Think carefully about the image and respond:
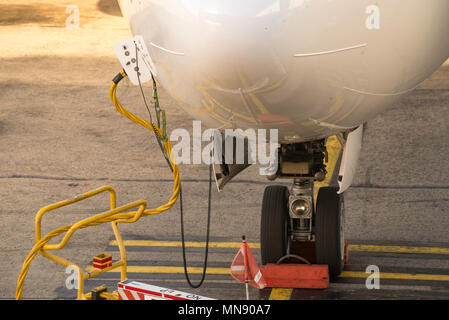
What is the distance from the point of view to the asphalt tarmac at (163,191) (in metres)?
7.45

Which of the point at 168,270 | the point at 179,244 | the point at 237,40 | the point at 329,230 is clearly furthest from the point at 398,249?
the point at 237,40

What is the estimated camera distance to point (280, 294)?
23.0 feet

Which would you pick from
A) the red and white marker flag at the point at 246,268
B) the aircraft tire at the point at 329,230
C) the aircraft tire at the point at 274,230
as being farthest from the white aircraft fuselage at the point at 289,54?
the aircraft tire at the point at 274,230

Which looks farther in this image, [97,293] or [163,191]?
→ [163,191]

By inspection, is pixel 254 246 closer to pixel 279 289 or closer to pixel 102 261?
pixel 279 289

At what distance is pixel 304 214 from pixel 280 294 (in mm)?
764

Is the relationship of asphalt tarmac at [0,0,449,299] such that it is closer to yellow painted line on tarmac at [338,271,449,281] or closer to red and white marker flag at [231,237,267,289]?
yellow painted line on tarmac at [338,271,449,281]

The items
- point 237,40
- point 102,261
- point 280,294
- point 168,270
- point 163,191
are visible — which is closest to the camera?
point 237,40

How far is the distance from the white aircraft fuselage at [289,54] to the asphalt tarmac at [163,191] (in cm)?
230

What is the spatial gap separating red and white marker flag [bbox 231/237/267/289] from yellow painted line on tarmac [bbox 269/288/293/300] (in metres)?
0.42

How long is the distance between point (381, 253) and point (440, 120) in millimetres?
4852

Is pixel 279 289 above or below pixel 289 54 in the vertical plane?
below

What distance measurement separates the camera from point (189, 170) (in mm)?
10484

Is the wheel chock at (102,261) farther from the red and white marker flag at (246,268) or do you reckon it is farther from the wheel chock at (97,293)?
the red and white marker flag at (246,268)
